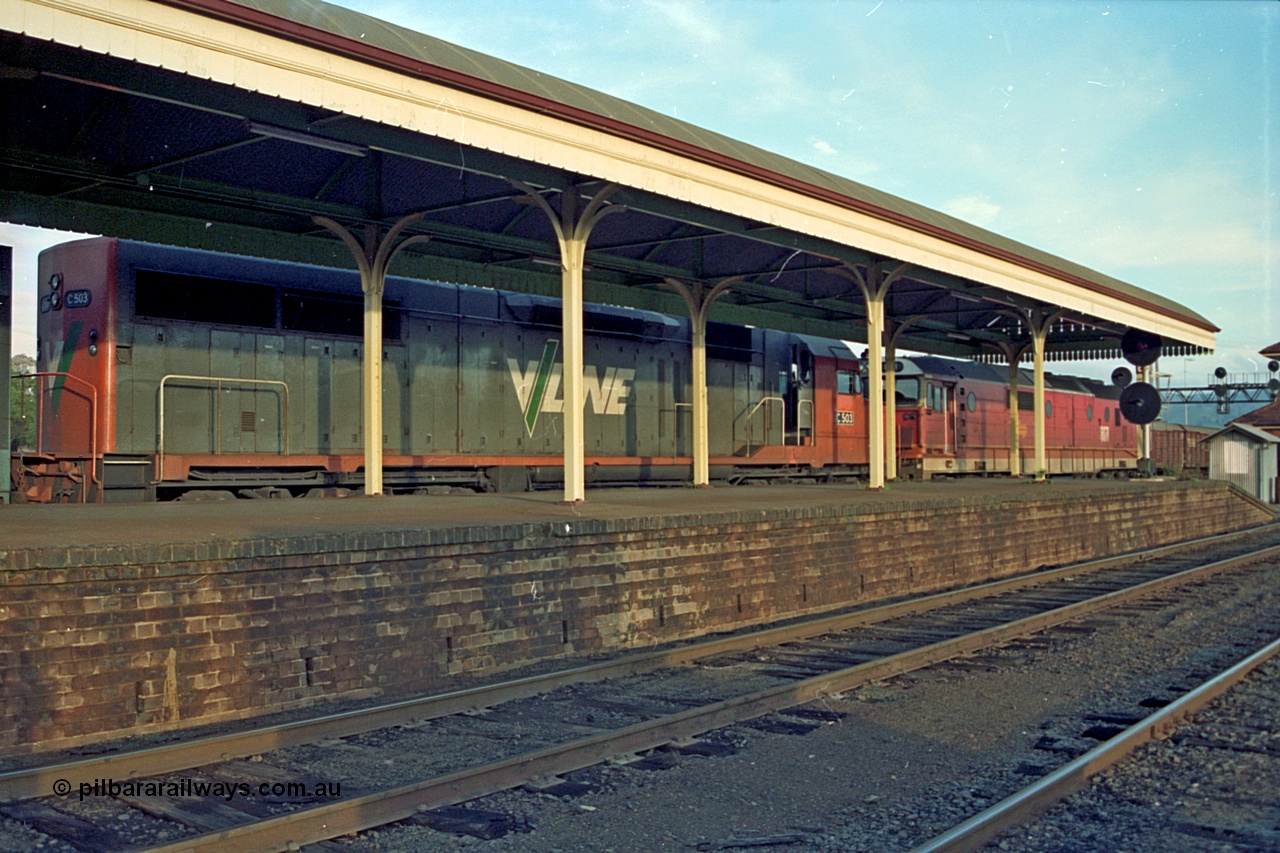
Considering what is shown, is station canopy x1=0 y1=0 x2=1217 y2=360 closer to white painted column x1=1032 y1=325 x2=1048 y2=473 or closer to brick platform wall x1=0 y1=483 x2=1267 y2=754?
white painted column x1=1032 y1=325 x2=1048 y2=473

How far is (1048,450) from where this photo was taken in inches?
1266

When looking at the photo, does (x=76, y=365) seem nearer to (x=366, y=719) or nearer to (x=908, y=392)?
(x=366, y=719)

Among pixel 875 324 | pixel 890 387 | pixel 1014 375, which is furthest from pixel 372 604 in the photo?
pixel 1014 375

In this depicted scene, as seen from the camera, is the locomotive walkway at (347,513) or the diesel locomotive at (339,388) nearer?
the locomotive walkway at (347,513)

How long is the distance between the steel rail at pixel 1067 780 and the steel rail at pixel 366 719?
3721mm

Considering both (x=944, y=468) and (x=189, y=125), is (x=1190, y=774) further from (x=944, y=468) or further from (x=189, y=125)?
(x=944, y=468)

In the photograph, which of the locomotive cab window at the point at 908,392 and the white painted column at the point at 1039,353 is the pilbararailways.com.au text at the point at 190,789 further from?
the locomotive cab window at the point at 908,392

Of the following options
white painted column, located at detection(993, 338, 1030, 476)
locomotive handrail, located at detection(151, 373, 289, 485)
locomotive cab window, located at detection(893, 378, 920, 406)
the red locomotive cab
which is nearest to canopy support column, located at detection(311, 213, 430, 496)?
locomotive handrail, located at detection(151, 373, 289, 485)

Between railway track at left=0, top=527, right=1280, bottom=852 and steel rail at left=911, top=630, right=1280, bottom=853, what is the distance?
1.93 meters

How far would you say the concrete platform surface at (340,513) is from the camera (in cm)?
814

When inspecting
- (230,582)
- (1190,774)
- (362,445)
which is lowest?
(1190,774)

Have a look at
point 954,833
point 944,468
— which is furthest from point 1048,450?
point 954,833

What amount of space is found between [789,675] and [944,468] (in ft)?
63.7

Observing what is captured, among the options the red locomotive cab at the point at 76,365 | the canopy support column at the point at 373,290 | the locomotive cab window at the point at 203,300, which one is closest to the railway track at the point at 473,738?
the canopy support column at the point at 373,290
